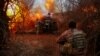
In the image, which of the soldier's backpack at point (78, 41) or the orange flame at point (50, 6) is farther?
the orange flame at point (50, 6)

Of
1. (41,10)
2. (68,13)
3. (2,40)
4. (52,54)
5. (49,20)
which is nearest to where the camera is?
(2,40)

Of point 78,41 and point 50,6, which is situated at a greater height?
point 50,6

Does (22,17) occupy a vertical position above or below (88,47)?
above

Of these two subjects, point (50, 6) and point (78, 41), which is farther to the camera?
point (50, 6)

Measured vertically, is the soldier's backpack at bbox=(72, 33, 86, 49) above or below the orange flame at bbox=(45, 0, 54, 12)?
below

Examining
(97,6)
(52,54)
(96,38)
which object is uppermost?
(97,6)

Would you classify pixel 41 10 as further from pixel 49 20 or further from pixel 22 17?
pixel 22 17

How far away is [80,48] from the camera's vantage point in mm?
9523

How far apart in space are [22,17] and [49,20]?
72.1 ft

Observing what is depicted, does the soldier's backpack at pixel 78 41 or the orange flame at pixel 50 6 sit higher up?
the orange flame at pixel 50 6

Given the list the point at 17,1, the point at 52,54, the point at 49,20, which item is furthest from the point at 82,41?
the point at 49,20

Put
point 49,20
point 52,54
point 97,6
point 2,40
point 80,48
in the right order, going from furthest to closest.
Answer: point 49,20 < point 52,54 < point 97,6 < point 2,40 < point 80,48

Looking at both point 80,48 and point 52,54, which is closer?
point 80,48

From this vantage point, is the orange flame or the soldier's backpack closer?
the soldier's backpack
